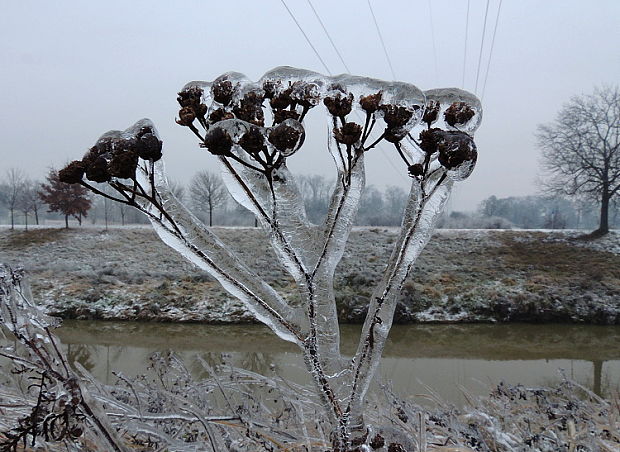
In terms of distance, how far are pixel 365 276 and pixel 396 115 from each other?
12141 millimetres

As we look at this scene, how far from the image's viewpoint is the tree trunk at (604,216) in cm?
1841

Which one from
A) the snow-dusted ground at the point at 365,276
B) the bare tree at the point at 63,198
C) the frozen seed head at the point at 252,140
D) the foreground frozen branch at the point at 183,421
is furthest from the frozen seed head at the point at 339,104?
the bare tree at the point at 63,198

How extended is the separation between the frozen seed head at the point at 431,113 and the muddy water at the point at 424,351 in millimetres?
4691

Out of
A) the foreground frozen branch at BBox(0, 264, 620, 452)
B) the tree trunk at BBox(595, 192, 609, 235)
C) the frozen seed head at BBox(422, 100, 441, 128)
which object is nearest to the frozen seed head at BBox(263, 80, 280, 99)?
the frozen seed head at BBox(422, 100, 441, 128)

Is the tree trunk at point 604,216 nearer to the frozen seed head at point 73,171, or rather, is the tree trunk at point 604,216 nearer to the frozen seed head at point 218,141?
the frozen seed head at point 218,141

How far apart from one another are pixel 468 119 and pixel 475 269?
47.6 feet

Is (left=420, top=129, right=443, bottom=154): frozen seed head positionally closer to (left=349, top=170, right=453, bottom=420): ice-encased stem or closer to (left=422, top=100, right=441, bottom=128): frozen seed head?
(left=422, top=100, right=441, bottom=128): frozen seed head

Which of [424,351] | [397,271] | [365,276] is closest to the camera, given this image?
[397,271]

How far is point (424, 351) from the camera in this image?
8.32 m

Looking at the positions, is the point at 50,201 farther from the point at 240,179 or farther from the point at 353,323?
the point at 240,179

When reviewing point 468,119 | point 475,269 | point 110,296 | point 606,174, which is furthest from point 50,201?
point 606,174

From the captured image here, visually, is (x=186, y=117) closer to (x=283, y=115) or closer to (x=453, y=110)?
(x=283, y=115)

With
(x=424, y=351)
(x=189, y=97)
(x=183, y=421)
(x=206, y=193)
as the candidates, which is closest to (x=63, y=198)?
(x=206, y=193)

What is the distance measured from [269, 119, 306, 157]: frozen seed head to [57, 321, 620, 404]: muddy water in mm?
4802
